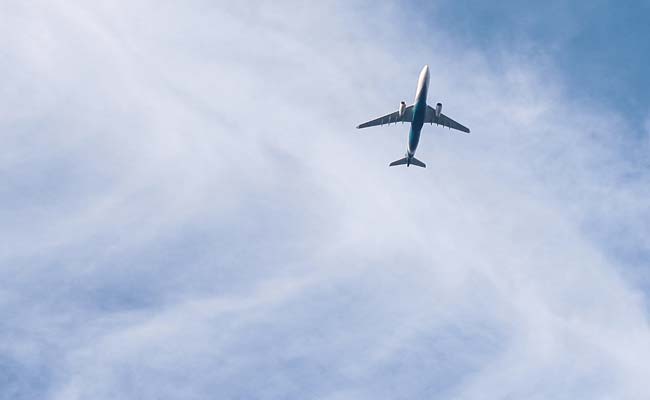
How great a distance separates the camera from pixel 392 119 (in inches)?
7446

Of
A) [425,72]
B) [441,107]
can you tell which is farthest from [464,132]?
[425,72]

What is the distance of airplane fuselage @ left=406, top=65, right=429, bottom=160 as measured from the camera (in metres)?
168

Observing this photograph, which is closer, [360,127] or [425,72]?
[425,72]

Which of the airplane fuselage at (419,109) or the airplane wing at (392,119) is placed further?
the airplane wing at (392,119)

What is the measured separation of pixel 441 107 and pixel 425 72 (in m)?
18.7

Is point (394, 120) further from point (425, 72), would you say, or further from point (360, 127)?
point (425, 72)

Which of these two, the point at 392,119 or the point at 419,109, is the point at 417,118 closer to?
the point at 419,109

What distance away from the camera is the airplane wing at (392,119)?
613 ft

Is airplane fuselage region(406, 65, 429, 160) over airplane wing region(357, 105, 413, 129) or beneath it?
beneath

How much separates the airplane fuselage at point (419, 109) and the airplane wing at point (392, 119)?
6339 millimetres

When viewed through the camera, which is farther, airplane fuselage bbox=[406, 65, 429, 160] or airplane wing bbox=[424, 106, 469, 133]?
airplane wing bbox=[424, 106, 469, 133]

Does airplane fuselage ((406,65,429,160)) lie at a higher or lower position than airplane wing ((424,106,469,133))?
lower

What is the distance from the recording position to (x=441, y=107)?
607 feet

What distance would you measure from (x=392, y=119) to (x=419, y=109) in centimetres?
1726
